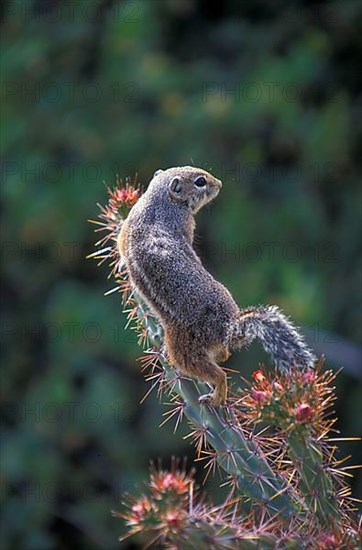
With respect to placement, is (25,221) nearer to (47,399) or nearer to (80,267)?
(80,267)

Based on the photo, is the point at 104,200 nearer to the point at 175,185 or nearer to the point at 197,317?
the point at 175,185

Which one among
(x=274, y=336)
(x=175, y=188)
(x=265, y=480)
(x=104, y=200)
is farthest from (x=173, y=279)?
(x=104, y=200)

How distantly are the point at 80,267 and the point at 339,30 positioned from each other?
275cm

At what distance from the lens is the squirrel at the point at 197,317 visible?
2.72 meters

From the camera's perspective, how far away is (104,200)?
771cm

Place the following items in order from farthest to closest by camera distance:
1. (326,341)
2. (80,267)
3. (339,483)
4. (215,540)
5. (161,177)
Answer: (80,267)
(326,341)
(161,177)
(339,483)
(215,540)

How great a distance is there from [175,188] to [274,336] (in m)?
1.00

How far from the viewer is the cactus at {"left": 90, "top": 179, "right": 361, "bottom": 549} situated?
86.4 inches

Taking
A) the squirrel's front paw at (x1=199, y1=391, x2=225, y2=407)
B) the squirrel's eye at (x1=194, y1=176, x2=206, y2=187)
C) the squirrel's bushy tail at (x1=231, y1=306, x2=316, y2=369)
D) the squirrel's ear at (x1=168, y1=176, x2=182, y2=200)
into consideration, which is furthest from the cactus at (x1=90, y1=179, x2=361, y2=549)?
the squirrel's eye at (x1=194, y1=176, x2=206, y2=187)

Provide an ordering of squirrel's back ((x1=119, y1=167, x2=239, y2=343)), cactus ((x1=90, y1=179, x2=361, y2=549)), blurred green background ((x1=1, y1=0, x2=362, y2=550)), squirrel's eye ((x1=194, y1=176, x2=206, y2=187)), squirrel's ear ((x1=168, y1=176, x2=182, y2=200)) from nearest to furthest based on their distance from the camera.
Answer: cactus ((x1=90, y1=179, x2=361, y2=549)) → squirrel's back ((x1=119, y1=167, x2=239, y2=343)) → squirrel's ear ((x1=168, y1=176, x2=182, y2=200)) → squirrel's eye ((x1=194, y1=176, x2=206, y2=187)) → blurred green background ((x1=1, y1=0, x2=362, y2=550))

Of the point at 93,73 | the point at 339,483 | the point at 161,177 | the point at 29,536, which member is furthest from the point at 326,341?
the point at 339,483

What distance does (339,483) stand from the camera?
8.41 feet

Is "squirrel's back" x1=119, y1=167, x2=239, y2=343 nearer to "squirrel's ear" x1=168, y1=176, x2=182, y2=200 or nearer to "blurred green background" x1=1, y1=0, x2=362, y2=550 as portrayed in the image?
"squirrel's ear" x1=168, y1=176, x2=182, y2=200

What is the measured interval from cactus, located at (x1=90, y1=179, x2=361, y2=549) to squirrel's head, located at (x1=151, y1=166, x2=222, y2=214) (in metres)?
0.89
